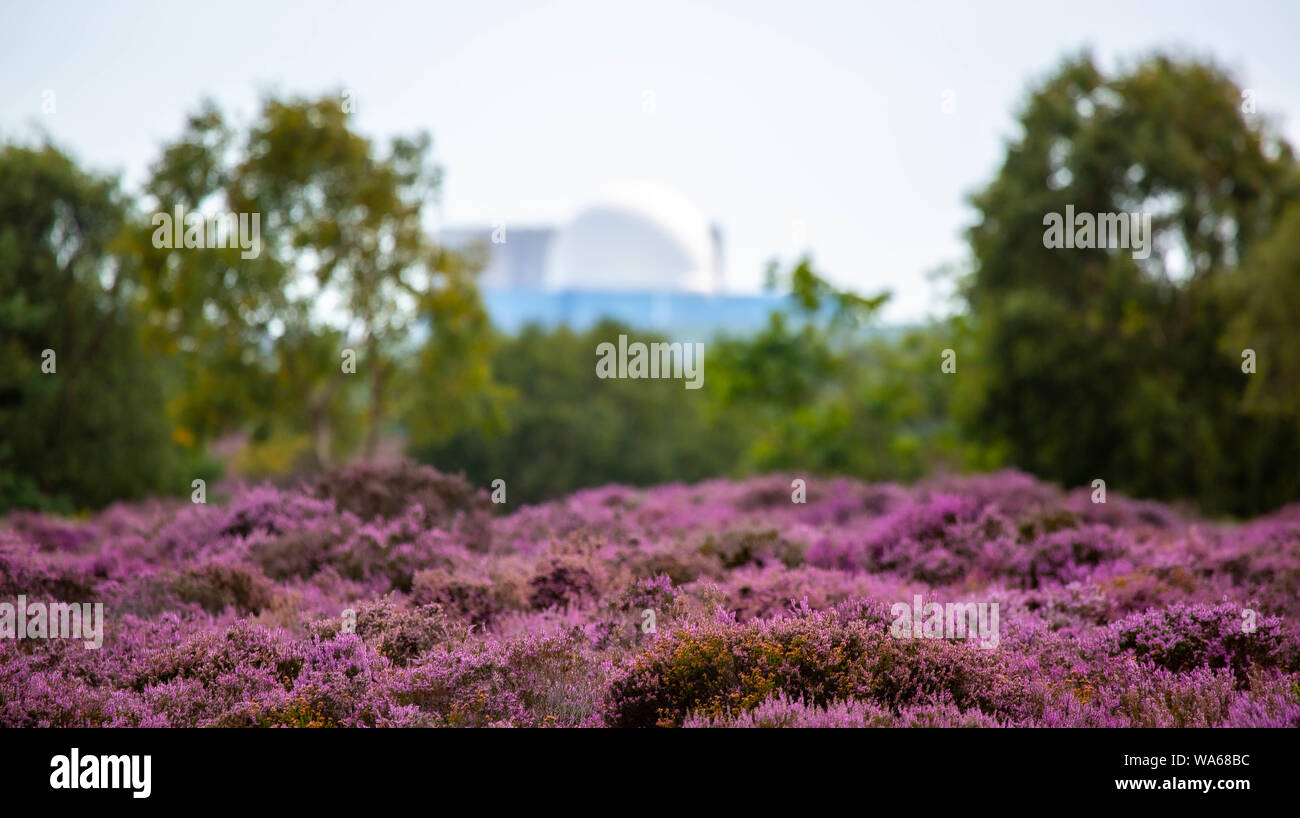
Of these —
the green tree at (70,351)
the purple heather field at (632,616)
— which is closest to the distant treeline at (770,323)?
the green tree at (70,351)

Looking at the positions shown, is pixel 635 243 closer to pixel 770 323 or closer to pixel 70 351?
pixel 770 323

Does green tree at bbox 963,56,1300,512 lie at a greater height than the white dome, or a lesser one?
Result: lesser

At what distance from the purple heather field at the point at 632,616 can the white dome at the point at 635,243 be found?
194 ft

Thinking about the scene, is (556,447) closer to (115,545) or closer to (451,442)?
(451,442)

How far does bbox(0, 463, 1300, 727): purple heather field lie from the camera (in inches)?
242

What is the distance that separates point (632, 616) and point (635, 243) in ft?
210

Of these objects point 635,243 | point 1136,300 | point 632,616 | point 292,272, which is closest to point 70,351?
point 292,272

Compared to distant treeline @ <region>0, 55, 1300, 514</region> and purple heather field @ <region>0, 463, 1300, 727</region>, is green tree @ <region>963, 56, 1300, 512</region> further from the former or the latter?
purple heather field @ <region>0, 463, 1300, 727</region>

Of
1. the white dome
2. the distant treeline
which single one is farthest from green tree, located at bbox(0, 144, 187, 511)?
the white dome

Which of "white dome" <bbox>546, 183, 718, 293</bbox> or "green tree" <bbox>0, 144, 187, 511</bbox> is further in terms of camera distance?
"white dome" <bbox>546, 183, 718, 293</bbox>

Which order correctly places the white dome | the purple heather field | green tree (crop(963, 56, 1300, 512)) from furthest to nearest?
the white dome, green tree (crop(963, 56, 1300, 512)), the purple heather field

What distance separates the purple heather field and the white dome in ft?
194

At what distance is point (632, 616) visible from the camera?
25.6ft
